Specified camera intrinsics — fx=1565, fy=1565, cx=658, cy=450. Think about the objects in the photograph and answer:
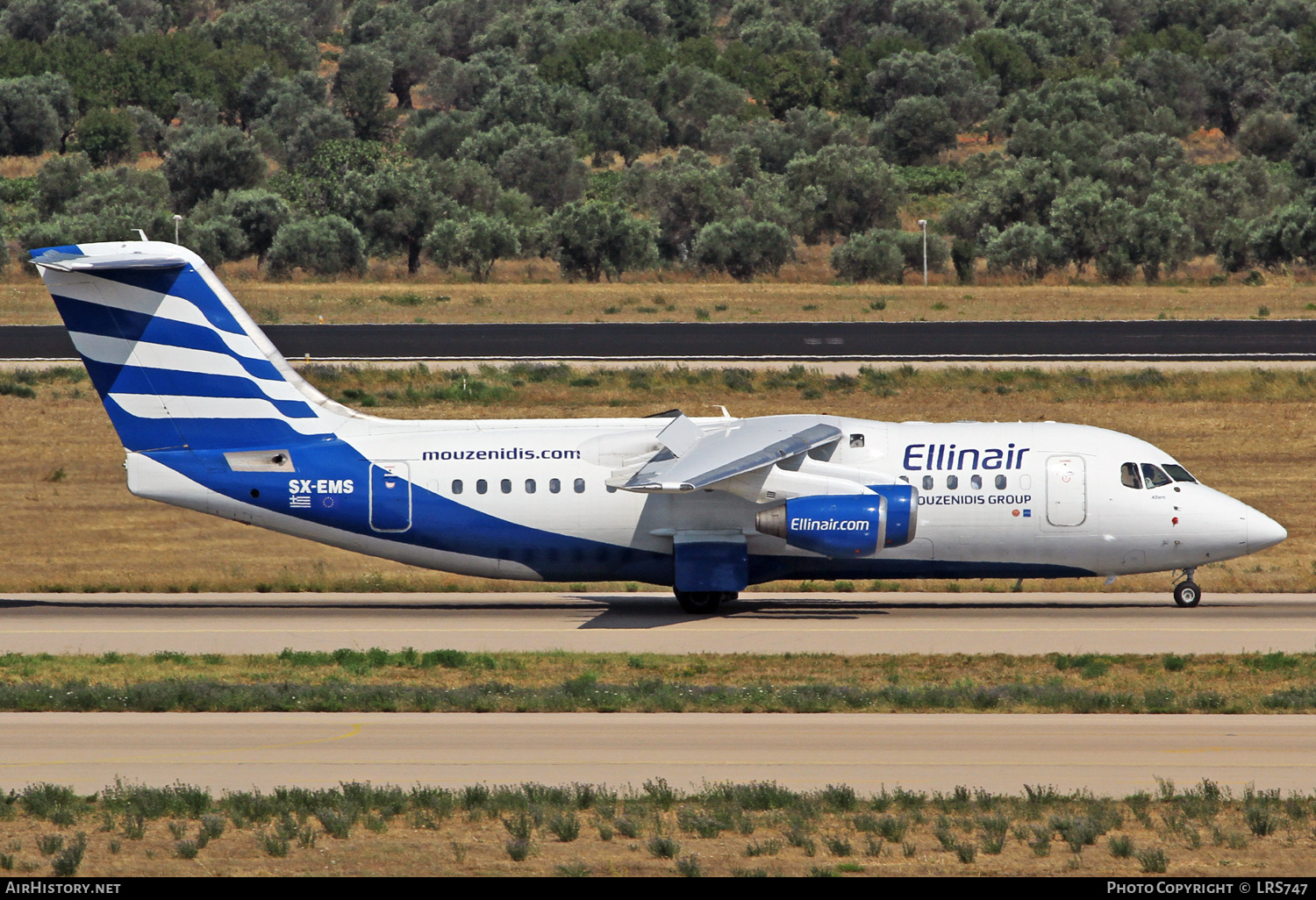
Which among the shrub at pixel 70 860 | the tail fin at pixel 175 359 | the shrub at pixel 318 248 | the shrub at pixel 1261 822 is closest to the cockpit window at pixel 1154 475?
the shrub at pixel 1261 822

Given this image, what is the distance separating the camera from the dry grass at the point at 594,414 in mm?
33188

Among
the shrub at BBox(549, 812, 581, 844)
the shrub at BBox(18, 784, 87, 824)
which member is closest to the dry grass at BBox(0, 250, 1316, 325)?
the shrub at BBox(18, 784, 87, 824)

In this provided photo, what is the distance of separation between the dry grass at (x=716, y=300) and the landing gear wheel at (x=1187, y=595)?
4142 centimetres

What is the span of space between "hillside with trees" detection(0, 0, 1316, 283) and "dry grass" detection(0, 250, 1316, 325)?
10.1 feet

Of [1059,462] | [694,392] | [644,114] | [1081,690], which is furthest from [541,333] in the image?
[644,114]

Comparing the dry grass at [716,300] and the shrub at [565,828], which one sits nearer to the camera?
the shrub at [565,828]

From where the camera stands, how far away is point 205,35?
163 meters

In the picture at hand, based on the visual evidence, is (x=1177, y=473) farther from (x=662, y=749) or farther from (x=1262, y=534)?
(x=662, y=749)

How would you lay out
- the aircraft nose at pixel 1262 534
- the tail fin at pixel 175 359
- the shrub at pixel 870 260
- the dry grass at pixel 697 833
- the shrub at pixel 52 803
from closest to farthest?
the dry grass at pixel 697 833
the shrub at pixel 52 803
the aircraft nose at pixel 1262 534
the tail fin at pixel 175 359
the shrub at pixel 870 260

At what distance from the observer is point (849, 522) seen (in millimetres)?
27031

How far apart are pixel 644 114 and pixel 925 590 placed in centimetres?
9979

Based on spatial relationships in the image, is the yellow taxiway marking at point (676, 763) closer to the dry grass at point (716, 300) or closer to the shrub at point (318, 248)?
the dry grass at point (716, 300)

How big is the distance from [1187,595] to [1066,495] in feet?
9.60

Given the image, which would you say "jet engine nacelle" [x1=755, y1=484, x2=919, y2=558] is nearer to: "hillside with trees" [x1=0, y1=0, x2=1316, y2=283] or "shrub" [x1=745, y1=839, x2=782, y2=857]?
"shrub" [x1=745, y1=839, x2=782, y2=857]
